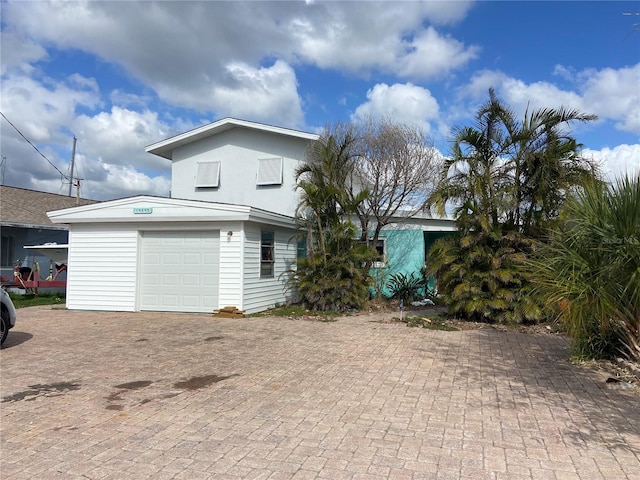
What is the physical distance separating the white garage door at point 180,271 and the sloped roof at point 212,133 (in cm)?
532

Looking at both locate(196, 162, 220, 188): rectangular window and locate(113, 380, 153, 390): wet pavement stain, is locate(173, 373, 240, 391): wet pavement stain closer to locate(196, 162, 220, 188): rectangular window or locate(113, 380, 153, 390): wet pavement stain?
locate(113, 380, 153, 390): wet pavement stain

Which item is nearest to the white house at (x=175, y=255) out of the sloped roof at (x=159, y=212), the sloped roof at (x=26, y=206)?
the sloped roof at (x=159, y=212)

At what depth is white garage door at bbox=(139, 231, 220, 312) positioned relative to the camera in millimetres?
12508

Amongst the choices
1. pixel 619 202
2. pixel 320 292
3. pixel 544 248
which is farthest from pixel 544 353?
pixel 320 292

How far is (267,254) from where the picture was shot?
13.7 metres

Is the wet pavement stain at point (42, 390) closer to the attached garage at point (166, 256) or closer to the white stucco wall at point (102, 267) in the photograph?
the attached garage at point (166, 256)

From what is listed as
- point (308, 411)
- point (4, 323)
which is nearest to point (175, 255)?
point (4, 323)

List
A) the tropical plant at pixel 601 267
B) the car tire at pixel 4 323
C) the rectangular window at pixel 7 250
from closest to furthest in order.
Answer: the tropical plant at pixel 601 267 → the car tire at pixel 4 323 → the rectangular window at pixel 7 250

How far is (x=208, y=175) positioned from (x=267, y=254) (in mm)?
5418

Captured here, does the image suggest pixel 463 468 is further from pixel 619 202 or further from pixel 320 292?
pixel 320 292

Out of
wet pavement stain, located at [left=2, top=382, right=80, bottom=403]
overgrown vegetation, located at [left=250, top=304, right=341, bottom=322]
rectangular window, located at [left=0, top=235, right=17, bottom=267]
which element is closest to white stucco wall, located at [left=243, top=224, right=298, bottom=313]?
overgrown vegetation, located at [left=250, top=304, right=341, bottom=322]

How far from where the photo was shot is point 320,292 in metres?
12.7

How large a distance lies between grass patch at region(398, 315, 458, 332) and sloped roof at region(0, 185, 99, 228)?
14.5 m

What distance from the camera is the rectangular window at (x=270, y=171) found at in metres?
16.6
